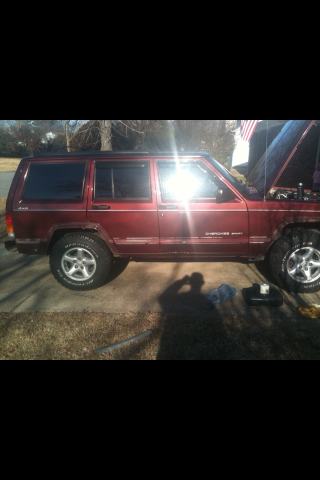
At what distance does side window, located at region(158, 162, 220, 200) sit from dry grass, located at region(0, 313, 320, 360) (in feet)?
5.23

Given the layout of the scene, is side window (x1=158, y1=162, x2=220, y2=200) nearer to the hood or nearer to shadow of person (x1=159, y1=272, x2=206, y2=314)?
shadow of person (x1=159, y1=272, x2=206, y2=314)

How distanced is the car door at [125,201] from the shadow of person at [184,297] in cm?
69

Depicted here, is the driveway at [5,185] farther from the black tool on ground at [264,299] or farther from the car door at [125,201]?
the black tool on ground at [264,299]

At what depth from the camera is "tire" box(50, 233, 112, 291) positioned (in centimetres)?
394

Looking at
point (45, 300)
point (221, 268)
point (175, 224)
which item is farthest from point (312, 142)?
Result: point (45, 300)

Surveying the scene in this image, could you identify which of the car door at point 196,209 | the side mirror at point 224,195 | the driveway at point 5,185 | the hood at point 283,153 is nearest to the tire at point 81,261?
the car door at point 196,209

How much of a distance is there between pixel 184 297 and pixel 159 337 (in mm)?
931

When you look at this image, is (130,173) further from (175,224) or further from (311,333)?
(311,333)

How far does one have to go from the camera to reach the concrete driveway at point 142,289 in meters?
3.62

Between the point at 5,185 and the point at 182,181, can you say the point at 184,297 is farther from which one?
the point at 5,185

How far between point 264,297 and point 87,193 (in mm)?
2695

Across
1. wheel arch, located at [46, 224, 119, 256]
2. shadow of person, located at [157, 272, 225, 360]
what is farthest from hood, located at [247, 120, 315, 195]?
wheel arch, located at [46, 224, 119, 256]

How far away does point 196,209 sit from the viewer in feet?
12.6

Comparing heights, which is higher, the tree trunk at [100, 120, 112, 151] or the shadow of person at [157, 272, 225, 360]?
the tree trunk at [100, 120, 112, 151]
